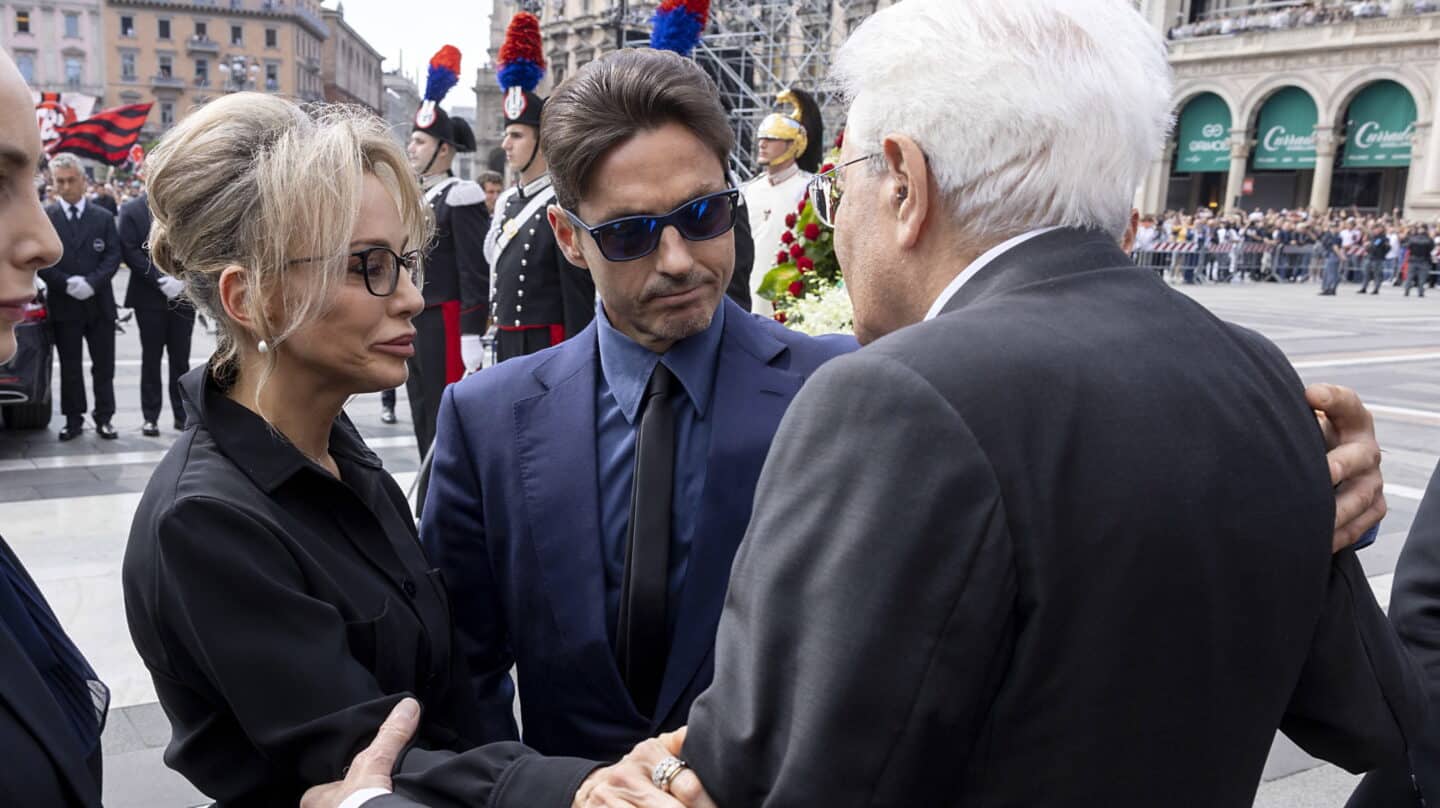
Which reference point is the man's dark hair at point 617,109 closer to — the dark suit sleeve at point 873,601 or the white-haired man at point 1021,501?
the white-haired man at point 1021,501

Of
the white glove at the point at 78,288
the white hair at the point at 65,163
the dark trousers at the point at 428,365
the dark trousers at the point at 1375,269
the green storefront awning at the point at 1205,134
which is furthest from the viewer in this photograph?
the green storefront awning at the point at 1205,134

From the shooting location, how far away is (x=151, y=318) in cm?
789

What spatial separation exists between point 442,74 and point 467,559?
5.60 m

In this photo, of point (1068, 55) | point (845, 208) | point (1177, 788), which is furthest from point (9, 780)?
point (1068, 55)

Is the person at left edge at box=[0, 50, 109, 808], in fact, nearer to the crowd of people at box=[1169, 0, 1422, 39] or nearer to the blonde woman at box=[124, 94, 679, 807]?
the blonde woman at box=[124, 94, 679, 807]

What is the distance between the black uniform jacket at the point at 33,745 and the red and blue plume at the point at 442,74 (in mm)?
5992

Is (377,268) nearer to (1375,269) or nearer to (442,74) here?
(442,74)

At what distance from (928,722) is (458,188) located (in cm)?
612

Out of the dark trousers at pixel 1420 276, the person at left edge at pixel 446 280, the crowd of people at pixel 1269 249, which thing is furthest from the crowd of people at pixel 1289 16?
the person at left edge at pixel 446 280

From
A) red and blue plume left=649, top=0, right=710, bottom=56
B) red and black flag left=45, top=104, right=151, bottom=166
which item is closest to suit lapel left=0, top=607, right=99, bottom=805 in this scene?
red and blue plume left=649, top=0, right=710, bottom=56

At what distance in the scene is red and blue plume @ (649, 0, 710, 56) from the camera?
141 inches

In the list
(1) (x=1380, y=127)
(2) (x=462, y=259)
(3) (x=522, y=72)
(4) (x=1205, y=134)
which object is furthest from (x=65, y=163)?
(4) (x=1205, y=134)

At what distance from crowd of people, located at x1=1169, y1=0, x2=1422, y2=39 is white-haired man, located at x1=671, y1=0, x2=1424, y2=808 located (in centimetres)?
3798

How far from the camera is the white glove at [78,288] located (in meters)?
7.61
